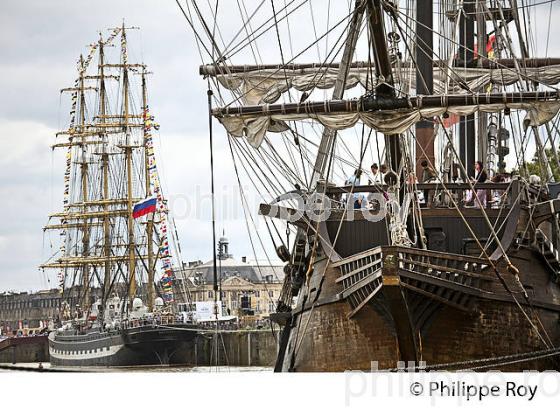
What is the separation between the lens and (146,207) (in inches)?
2504

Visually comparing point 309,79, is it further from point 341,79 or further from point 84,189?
point 84,189

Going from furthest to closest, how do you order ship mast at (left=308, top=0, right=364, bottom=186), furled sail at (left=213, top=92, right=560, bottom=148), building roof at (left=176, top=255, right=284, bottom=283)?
building roof at (left=176, top=255, right=284, bottom=283), ship mast at (left=308, top=0, right=364, bottom=186), furled sail at (left=213, top=92, right=560, bottom=148)

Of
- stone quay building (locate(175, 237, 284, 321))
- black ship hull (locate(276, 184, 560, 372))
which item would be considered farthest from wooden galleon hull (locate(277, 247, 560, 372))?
stone quay building (locate(175, 237, 284, 321))

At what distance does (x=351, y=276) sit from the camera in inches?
820

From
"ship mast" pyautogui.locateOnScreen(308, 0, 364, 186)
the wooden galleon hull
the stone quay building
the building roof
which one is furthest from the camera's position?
the building roof

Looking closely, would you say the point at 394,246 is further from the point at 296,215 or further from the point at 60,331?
the point at 60,331

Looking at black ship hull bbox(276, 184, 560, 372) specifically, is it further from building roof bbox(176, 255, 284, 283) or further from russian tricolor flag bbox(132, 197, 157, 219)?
building roof bbox(176, 255, 284, 283)

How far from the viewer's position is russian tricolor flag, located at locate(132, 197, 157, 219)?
2502 inches

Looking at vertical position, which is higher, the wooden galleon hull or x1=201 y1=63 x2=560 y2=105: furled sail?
x1=201 y1=63 x2=560 y2=105: furled sail

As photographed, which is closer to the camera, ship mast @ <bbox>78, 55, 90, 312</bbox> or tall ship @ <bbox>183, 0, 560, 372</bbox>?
tall ship @ <bbox>183, 0, 560, 372</bbox>

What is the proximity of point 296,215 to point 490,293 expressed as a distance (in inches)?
161

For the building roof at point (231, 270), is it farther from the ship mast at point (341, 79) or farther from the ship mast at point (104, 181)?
the ship mast at point (341, 79)

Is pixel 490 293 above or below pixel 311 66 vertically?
below
